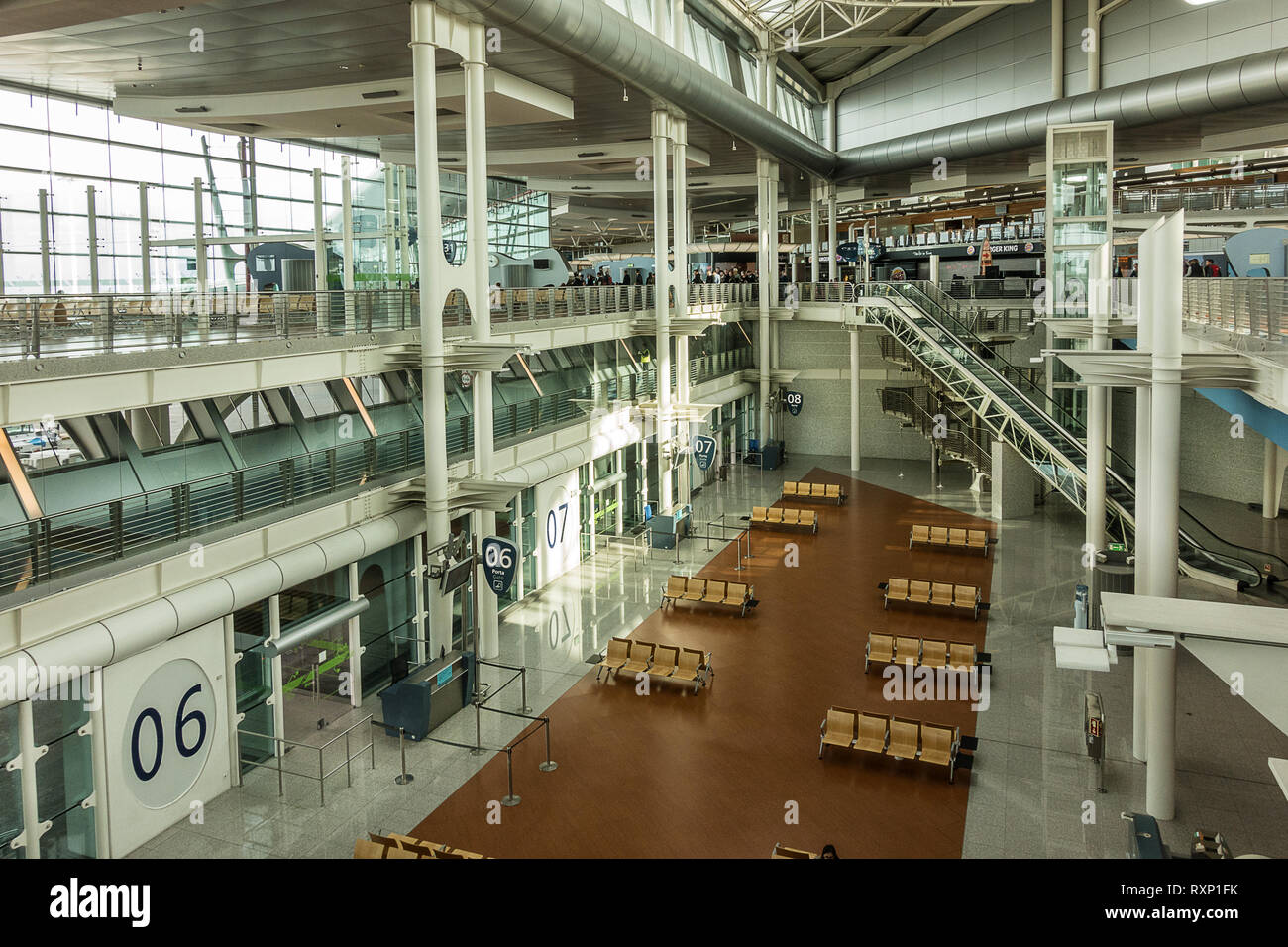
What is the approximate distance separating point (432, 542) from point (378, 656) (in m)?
1.95

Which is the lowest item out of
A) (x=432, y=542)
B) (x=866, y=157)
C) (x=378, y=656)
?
(x=378, y=656)

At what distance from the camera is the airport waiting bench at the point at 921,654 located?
44.3 feet

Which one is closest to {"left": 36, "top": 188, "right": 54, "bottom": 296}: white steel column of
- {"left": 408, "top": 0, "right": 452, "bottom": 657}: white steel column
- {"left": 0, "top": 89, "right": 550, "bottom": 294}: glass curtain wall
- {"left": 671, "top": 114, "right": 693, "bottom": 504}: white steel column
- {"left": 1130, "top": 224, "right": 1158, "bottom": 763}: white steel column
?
{"left": 0, "top": 89, "right": 550, "bottom": 294}: glass curtain wall

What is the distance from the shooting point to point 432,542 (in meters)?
12.8

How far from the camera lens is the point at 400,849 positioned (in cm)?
816

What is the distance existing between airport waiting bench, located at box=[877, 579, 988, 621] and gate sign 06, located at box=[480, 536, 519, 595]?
7.44m

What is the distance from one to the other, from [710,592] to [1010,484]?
34.9 ft

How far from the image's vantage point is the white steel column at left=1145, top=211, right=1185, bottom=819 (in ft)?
31.1

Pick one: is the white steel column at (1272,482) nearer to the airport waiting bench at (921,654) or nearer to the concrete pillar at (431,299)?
the airport waiting bench at (921,654)

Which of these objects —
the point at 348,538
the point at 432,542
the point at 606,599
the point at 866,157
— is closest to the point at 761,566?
the point at 606,599

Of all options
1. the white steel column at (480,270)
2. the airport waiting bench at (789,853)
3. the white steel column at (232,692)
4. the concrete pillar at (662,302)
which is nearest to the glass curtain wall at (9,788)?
the white steel column at (232,692)

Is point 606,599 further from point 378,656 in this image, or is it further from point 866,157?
point 866,157

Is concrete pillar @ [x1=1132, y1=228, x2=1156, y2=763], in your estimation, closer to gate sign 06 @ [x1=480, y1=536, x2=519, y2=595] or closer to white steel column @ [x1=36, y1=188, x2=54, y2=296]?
gate sign 06 @ [x1=480, y1=536, x2=519, y2=595]

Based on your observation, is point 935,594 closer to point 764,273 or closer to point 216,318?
point 216,318
